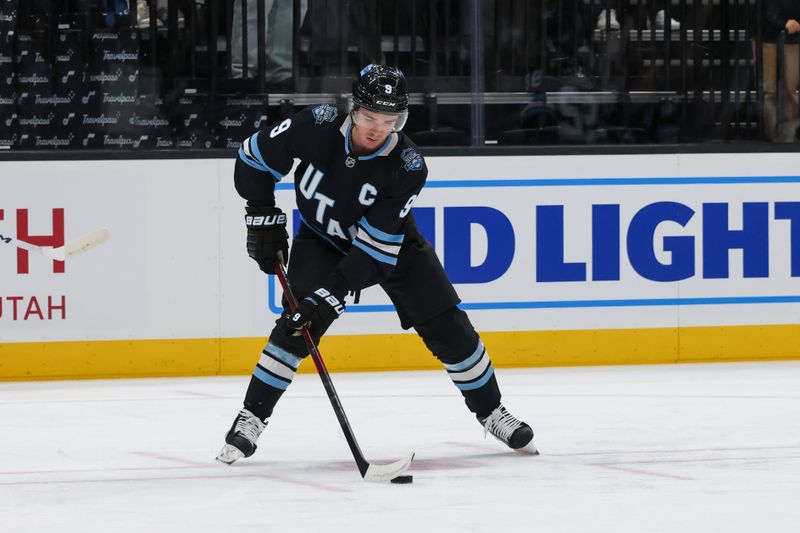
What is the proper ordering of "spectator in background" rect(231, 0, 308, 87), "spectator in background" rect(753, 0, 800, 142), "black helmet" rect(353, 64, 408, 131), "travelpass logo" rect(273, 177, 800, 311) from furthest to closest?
"spectator in background" rect(753, 0, 800, 142) → "travelpass logo" rect(273, 177, 800, 311) → "spectator in background" rect(231, 0, 308, 87) → "black helmet" rect(353, 64, 408, 131)

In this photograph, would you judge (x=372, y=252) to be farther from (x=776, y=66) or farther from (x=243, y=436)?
(x=776, y=66)

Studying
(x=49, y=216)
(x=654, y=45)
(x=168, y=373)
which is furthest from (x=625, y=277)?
(x=49, y=216)

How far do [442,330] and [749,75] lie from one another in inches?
115

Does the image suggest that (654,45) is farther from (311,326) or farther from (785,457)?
(311,326)

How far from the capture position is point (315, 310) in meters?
4.46

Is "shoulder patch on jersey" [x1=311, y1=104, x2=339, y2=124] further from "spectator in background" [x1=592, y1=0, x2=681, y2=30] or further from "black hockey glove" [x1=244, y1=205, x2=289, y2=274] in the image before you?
"spectator in background" [x1=592, y1=0, x2=681, y2=30]

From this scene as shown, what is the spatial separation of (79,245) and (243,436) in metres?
2.09

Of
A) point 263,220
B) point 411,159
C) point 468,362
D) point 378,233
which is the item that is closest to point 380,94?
point 411,159

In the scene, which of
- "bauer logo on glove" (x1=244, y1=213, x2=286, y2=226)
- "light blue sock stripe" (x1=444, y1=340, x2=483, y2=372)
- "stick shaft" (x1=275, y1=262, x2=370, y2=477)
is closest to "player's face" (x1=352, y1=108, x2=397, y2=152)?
"bauer logo on glove" (x1=244, y1=213, x2=286, y2=226)

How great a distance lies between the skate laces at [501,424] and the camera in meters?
4.87

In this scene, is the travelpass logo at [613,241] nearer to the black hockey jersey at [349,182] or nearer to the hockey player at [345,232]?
the hockey player at [345,232]

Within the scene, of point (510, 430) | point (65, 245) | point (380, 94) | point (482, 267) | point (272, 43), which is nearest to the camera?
point (380, 94)

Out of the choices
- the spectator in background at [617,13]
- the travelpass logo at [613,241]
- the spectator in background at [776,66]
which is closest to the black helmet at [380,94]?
the travelpass logo at [613,241]

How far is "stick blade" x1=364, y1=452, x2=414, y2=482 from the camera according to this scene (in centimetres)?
439
